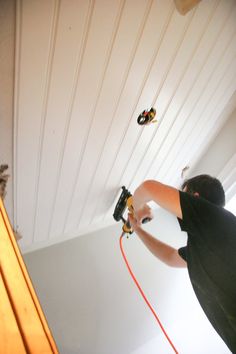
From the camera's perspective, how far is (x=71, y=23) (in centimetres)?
59

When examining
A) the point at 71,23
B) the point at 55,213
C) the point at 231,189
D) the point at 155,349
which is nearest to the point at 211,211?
the point at 71,23

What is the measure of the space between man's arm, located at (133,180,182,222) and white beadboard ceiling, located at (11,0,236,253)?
0.27m

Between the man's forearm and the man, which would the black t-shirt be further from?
the man's forearm

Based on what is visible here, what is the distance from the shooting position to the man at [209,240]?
1.97 ft

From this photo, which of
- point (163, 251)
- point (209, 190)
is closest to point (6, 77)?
point (209, 190)

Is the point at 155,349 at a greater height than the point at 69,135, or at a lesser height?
lesser

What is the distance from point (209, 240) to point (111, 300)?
88 centimetres

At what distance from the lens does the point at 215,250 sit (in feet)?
2.04

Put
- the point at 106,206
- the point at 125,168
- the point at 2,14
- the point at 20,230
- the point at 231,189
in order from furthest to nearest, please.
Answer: the point at 231,189
the point at 106,206
the point at 125,168
the point at 20,230
the point at 2,14

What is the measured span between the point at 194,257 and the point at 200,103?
77 centimetres

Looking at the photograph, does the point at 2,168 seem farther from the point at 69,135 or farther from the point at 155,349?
the point at 155,349

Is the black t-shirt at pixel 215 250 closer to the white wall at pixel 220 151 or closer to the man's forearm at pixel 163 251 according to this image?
the man's forearm at pixel 163 251

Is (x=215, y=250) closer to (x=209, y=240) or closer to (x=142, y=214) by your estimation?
(x=209, y=240)

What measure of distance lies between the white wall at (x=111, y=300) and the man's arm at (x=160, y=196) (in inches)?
25.2
